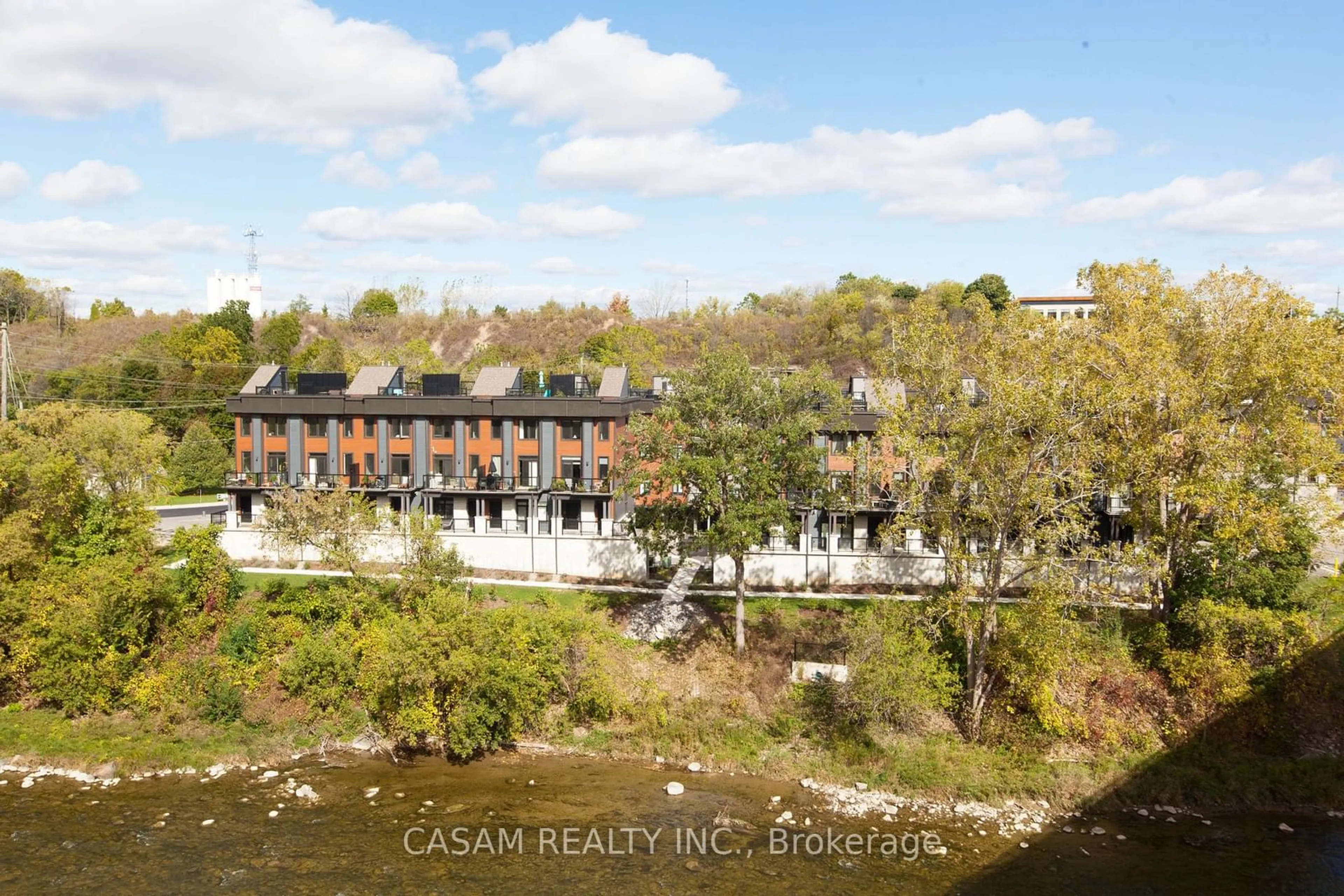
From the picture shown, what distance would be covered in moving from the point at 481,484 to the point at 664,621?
643 inches

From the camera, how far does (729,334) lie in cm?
9712

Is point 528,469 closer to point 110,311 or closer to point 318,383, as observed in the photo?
point 318,383

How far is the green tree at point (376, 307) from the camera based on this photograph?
11125 centimetres

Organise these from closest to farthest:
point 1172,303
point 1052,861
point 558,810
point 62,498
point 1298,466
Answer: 1. point 1052,861
2. point 558,810
3. point 1298,466
4. point 1172,303
5. point 62,498

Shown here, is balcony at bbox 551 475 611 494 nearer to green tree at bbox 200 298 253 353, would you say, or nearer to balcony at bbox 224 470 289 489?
balcony at bbox 224 470 289 489

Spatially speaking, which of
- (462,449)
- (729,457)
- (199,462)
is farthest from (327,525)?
(199,462)

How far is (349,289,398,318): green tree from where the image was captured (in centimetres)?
11125

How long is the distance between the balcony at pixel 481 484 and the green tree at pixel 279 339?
1814 inches

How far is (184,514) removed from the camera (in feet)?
Answer: 183

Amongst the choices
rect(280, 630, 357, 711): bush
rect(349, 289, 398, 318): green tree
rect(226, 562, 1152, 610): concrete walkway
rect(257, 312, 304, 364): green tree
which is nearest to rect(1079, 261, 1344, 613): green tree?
rect(226, 562, 1152, 610): concrete walkway

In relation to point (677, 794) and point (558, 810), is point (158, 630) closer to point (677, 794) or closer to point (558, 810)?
point (558, 810)

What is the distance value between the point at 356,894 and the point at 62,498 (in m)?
22.1

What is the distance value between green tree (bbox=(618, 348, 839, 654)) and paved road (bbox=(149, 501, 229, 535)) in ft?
96.0

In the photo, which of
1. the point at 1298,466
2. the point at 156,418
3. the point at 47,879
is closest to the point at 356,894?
the point at 47,879
